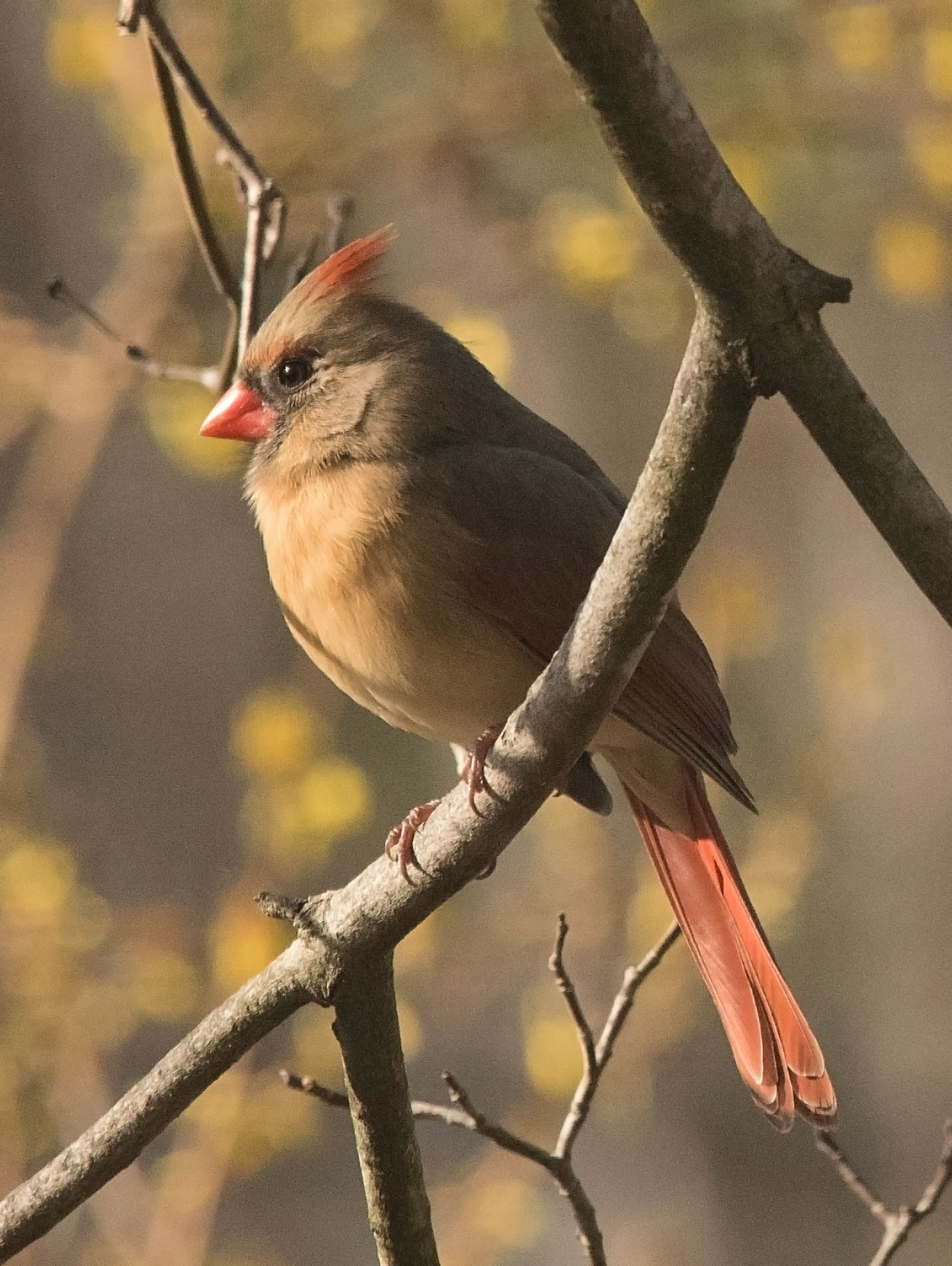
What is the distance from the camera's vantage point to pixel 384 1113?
1735 millimetres

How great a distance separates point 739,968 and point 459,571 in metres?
0.71

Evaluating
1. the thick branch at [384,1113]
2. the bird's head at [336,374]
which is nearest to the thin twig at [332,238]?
the bird's head at [336,374]

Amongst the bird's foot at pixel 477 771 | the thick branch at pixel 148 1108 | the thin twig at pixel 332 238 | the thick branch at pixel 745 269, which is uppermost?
the thin twig at pixel 332 238

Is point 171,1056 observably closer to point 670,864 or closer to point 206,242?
point 670,864

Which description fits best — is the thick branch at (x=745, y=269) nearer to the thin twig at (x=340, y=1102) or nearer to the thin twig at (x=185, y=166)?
the thin twig at (x=340, y=1102)

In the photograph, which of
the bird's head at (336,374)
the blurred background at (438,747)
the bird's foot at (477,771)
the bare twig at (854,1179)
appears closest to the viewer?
the bird's foot at (477,771)

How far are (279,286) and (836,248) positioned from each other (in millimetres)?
1692

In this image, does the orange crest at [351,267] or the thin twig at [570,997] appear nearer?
the thin twig at [570,997]

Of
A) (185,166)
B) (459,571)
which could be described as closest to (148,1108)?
(459,571)

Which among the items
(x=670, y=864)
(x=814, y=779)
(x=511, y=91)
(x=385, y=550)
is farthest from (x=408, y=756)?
(x=385, y=550)

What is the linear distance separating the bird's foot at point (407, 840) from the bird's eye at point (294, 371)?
2.28 ft

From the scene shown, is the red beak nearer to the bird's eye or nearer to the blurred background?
the bird's eye

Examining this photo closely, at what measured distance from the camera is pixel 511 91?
134 inches

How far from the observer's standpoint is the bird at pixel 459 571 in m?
2.07
